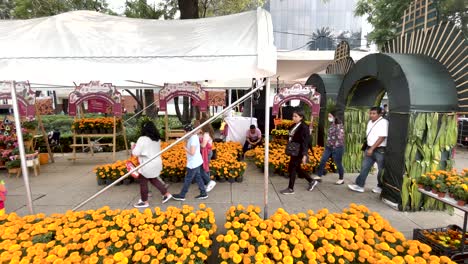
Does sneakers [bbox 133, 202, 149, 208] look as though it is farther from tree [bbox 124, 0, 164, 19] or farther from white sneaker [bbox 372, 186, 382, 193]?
tree [bbox 124, 0, 164, 19]

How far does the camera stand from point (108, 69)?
98.6 inches

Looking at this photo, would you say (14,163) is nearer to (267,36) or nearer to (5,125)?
(5,125)

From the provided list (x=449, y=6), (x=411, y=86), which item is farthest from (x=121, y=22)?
(x=449, y=6)

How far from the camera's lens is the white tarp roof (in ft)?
8.09

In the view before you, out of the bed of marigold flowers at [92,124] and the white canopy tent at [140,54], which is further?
the bed of marigold flowers at [92,124]

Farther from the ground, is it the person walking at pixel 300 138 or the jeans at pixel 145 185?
the person walking at pixel 300 138

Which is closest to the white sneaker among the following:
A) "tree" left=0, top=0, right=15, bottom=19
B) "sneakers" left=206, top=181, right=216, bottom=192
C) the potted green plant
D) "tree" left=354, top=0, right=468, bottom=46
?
"sneakers" left=206, top=181, right=216, bottom=192

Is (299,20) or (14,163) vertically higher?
(299,20)

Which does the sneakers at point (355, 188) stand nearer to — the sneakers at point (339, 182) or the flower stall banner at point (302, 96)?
the sneakers at point (339, 182)

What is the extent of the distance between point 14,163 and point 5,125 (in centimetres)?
121

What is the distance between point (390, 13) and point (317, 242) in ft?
45.7

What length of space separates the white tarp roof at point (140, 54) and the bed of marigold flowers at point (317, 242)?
1576mm

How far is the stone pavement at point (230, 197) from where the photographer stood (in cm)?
402

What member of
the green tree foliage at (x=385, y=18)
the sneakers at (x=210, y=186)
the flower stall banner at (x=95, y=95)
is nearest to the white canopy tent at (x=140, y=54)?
the sneakers at (x=210, y=186)
